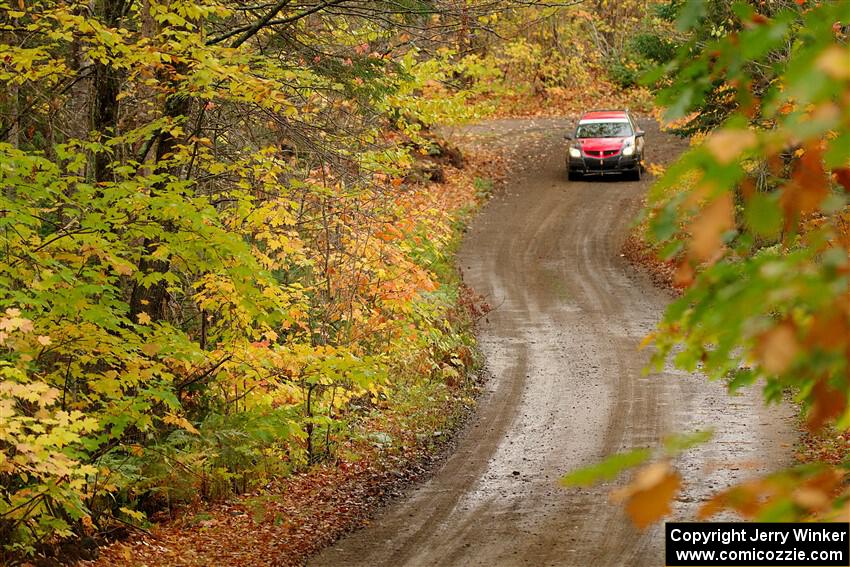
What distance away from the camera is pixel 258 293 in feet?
30.6

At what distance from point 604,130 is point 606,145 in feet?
2.30

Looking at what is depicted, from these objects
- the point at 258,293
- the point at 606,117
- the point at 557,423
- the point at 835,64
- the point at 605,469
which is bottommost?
the point at 557,423

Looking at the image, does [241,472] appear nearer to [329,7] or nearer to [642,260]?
[329,7]

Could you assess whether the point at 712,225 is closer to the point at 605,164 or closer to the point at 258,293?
the point at 258,293

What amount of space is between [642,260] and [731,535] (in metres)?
17.2

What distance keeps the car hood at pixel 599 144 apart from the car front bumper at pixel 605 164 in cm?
31

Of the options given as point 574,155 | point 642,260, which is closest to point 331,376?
point 642,260

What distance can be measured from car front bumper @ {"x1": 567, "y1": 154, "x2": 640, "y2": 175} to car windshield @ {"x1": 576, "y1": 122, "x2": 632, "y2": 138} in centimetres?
80

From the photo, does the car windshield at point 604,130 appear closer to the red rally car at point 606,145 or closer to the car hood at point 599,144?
the red rally car at point 606,145

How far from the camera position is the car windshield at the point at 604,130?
29891mm

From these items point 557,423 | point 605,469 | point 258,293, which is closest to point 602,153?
point 557,423

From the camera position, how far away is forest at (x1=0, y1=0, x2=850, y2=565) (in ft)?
6.77

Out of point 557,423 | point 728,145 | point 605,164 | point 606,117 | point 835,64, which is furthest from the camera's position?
point 605,164

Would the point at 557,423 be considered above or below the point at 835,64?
below
